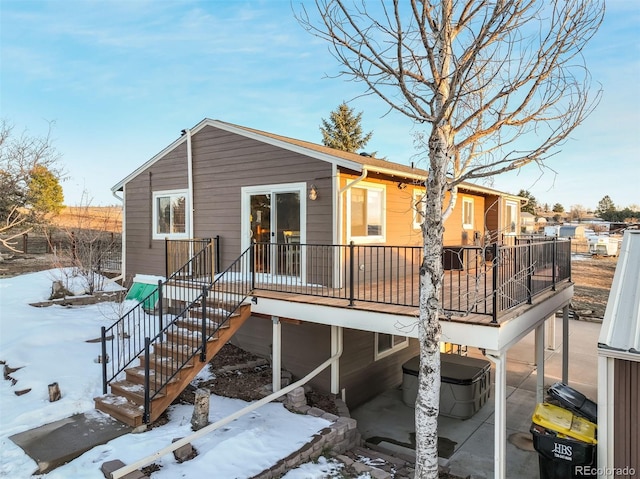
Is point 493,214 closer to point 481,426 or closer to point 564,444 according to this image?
point 481,426

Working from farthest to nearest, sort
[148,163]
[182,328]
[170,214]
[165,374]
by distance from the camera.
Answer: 1. [148,163]
2. [170,214]
3. [182,328]
4. [165,374]

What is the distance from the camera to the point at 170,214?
403 inches

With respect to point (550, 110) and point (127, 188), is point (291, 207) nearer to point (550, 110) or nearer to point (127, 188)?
point (550, 110)

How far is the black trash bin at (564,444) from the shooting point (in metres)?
4.60

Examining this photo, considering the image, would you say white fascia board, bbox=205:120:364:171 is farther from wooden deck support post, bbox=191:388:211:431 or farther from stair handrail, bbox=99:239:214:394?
wooden deck support post, bbox=191:388:211:431

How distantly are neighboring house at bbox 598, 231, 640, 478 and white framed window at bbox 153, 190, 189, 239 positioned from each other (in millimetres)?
8463

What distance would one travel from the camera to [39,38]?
10.5 metres

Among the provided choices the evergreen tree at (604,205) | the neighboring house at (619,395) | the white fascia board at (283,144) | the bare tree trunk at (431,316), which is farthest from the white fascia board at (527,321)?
the evergreen tree at (604,205)

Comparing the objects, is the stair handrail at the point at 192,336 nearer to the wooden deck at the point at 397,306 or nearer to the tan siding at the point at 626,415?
the wooden deck at the point at 397,306

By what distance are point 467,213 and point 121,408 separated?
1113cm

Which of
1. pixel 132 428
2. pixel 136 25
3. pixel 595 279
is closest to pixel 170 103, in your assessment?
pixel 136 25

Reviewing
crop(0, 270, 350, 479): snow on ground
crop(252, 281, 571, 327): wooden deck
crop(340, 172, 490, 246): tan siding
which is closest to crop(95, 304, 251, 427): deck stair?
crop(0, 270, 350, 479): snow on ground

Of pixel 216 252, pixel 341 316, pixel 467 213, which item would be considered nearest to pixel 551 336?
pixel 467 213

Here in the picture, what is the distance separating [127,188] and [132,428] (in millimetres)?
7774
